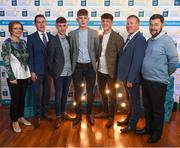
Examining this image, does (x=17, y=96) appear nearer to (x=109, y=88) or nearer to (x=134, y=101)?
(x=109, y=88)

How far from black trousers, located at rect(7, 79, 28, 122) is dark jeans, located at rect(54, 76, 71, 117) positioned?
16.6 inches

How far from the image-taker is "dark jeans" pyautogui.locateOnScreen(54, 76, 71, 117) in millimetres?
3420

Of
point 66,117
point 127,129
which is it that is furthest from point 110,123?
point 66,117

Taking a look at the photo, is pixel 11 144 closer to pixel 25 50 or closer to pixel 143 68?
pixel 25 50

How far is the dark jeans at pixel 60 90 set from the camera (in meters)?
3.42

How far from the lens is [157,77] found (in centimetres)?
288

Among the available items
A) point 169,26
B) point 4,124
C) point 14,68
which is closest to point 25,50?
point 14,68

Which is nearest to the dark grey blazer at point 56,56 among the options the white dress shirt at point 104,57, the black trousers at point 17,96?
the black trousers at point 17,96

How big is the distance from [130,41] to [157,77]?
572mm

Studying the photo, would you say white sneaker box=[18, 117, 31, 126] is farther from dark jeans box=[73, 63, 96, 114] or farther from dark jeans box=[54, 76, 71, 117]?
dark jeans box=[73, 63, 96, 114]

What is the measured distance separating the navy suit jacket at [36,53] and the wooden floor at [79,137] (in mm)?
817

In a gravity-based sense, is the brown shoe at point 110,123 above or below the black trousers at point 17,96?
below

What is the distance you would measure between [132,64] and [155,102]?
53 cm

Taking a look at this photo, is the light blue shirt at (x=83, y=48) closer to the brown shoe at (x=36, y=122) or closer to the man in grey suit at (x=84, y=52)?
the man in grey suit at (x=84, y=52)
